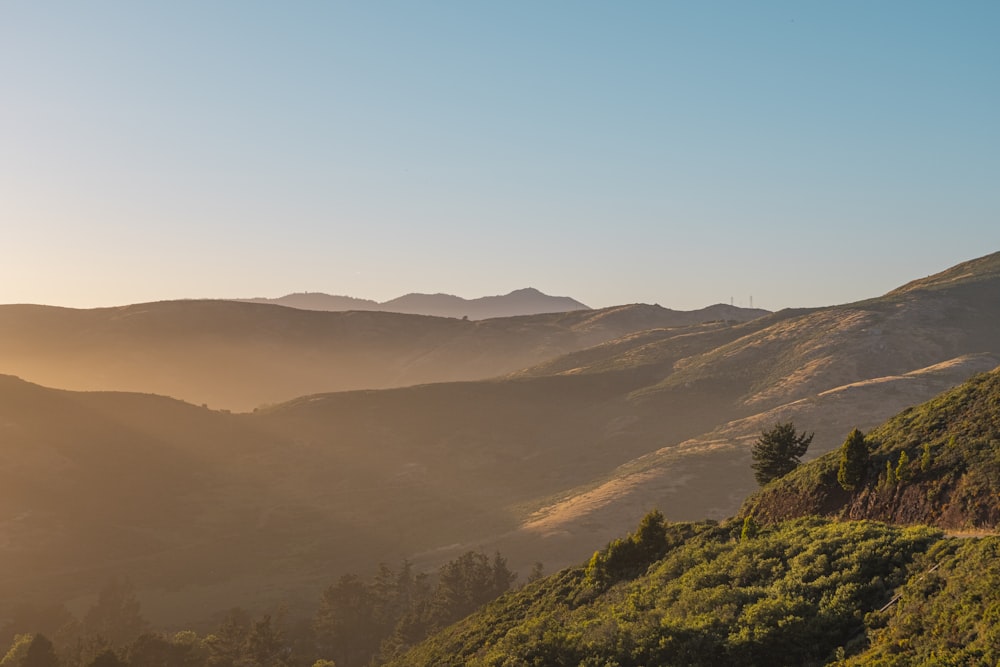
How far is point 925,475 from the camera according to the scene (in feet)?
101

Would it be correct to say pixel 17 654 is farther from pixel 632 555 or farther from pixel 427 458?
pixel 427 458

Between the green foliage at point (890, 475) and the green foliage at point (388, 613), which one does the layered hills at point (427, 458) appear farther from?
the green foliage at point (890, 475)

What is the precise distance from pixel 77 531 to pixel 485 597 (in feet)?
214

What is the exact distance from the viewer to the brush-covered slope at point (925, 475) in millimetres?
27897

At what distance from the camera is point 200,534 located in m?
100

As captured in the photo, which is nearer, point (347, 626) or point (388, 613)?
point (347, 626)

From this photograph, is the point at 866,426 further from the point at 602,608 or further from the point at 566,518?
the point at 602,608

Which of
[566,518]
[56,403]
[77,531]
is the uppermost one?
[56,403]

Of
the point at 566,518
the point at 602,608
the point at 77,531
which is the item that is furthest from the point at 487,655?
the point at 77,531

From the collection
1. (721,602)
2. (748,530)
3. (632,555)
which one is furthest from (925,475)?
(632,555)

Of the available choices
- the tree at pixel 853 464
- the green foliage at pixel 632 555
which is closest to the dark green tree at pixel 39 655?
the green foliage at pixel 632 555

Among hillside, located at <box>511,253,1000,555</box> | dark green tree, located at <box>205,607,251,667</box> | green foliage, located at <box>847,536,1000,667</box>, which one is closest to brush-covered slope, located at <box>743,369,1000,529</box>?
green foliage, located at <box>847,536,1000,667</box>

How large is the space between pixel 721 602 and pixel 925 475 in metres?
11.9

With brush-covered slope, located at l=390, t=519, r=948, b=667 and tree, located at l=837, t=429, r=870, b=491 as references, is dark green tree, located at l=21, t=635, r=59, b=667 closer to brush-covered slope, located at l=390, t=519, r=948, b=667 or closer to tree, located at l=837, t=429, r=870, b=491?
brush-covered slope, located at l=390, t=519, r=948, b=667
